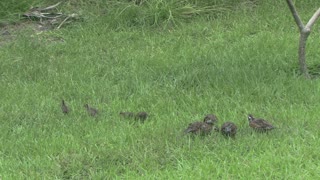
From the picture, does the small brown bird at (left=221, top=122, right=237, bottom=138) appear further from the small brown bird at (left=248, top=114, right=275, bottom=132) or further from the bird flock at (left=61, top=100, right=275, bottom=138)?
the small brown bird at (left=248, top=114, right=275, bottom=132)

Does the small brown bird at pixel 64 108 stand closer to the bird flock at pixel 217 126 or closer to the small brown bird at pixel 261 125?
the bird flock at pixel 217 126

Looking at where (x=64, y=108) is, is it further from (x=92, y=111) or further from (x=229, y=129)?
(x=229, y=129)

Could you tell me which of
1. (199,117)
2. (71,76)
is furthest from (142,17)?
(199,117)

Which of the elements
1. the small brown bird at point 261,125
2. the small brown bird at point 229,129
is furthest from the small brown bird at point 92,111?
the small brown bird at point 261,125

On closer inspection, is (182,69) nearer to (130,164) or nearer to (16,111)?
(16,111)

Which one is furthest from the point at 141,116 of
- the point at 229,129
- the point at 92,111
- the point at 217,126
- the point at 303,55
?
the point at 303,55

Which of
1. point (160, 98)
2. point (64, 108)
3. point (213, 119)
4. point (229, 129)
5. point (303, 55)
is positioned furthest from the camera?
point (303, 55)

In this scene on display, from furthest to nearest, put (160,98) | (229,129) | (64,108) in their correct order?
(160,98) < (64,108) < (229,129)

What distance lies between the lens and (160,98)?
5.36 meters

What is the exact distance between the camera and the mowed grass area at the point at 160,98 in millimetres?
4051

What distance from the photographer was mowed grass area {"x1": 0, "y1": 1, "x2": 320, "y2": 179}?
4.05 m

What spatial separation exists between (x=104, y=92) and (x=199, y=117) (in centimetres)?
122

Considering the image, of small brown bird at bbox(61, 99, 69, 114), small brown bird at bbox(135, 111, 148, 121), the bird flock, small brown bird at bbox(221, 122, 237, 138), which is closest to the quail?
the bird flock

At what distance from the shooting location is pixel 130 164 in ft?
13.4
